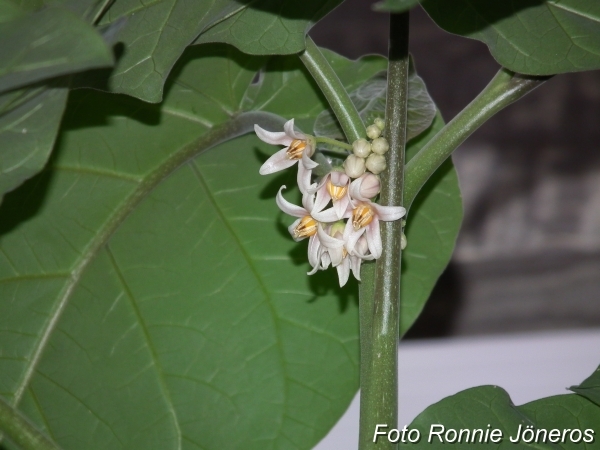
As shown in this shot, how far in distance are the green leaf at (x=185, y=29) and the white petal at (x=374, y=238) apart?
0.13 m

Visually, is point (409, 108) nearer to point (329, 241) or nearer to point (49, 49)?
point (329, 241)

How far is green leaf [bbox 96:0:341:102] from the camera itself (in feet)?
1.48

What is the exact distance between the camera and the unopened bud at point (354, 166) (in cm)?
44

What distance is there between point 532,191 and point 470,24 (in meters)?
0.84

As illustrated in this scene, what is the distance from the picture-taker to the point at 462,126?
480 mm

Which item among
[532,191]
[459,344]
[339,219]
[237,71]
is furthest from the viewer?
[459,344]

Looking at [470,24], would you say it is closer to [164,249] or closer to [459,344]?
[164,249]

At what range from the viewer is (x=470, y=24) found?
18.4 inches

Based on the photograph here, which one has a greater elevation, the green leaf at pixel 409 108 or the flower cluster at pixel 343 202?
the green leaf at pixel 409 108

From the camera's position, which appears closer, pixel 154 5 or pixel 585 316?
pixel 154 5

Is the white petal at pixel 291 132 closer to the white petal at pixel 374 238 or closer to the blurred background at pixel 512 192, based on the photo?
the white petal at pixel 374 238

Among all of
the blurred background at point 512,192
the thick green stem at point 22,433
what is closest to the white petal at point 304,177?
the thick green stem at point 22,433

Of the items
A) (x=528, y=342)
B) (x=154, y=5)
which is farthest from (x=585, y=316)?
(x=154, y=5)

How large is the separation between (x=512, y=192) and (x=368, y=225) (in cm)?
88
